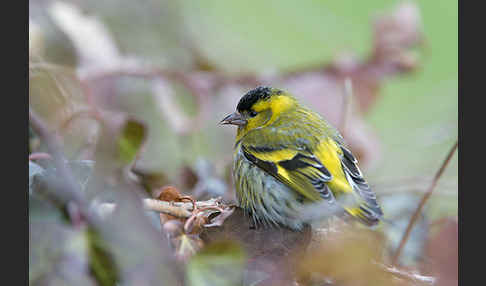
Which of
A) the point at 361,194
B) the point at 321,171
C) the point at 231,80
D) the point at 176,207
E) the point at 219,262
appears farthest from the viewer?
the point at 231,80

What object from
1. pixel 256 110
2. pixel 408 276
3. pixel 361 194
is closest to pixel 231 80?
pixel 256 110

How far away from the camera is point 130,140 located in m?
2.05

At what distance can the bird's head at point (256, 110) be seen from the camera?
9.98 feet

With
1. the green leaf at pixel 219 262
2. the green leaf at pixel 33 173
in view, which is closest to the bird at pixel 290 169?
the green leaf at pixel 219 262

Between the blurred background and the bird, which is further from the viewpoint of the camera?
the blurred background

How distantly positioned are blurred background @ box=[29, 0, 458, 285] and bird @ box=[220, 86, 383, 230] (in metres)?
0.18

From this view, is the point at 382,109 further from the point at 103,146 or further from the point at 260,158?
the point at 103,146

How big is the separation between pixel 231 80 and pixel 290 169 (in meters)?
1.90

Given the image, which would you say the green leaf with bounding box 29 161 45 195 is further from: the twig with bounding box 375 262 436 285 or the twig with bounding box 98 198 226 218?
the twig with bounding box 375 262 436 285

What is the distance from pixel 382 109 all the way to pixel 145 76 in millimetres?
3603

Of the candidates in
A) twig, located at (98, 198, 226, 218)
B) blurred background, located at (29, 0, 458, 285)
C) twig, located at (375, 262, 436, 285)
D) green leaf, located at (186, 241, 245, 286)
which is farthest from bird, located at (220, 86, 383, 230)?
green leaf, located at (186, 241, 245, 286)

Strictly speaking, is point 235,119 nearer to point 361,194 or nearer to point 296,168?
point 296,168

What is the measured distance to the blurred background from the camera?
2.75 metres

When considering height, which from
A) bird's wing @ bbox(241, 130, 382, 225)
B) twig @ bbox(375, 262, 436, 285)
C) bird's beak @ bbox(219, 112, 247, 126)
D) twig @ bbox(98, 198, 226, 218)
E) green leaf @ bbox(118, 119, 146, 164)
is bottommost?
twig @ bbox(375, 262, 436, 285)
